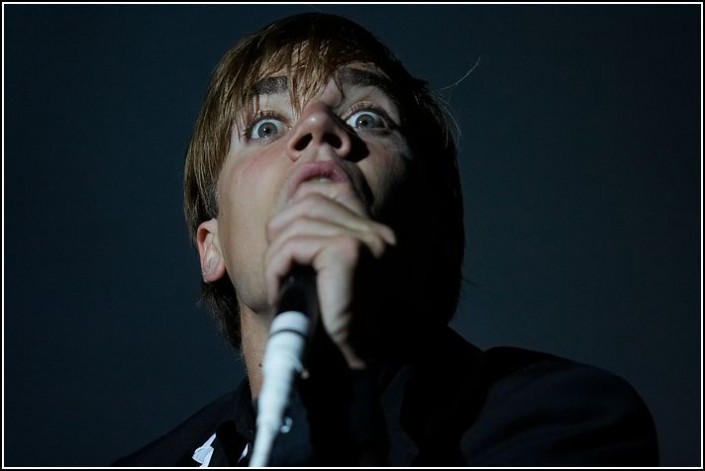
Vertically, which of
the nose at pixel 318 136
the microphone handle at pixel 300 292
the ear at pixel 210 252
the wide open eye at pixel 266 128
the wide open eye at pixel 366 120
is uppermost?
the nose at pixel 318 136

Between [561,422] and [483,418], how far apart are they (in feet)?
0.25

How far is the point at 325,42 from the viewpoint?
119 cm

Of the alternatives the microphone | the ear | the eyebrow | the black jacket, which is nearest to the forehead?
the eyebrow

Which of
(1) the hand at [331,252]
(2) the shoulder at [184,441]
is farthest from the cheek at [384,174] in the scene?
(2) the shoulder at [184,441]

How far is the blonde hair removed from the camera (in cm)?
114

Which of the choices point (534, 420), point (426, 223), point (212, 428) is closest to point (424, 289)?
point (426, 223)

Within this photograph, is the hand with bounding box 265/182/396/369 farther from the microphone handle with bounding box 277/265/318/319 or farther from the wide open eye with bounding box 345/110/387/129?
the wide open eye with bounding box 345/110/387/129

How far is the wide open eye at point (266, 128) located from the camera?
1.07m

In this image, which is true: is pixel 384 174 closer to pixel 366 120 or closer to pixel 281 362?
pixel 366 120

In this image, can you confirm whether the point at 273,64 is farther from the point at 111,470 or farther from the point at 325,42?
the point at 111,470

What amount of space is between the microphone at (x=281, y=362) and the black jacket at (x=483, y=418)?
3.3 inches

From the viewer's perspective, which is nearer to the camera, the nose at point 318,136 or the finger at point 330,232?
the finger at point 330,232

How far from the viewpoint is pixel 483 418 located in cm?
80

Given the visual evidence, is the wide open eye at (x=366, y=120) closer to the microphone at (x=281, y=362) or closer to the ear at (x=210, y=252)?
the ear at (x=210, y=252)
